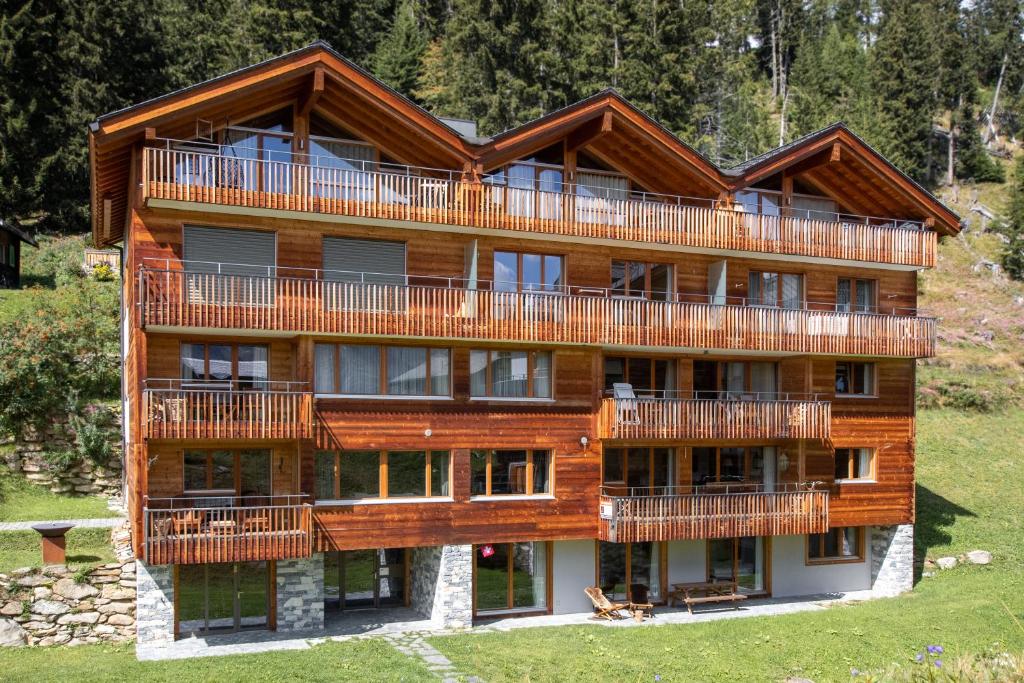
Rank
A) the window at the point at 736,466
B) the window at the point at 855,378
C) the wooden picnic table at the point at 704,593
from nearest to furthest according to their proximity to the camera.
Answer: the wooden picnic table at the point at 704,593 < the window at the point at 736,466 < the window at the point at 855,378

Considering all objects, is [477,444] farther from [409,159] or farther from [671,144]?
[671,144]

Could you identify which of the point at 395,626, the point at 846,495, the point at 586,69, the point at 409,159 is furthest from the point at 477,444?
A: the point at 586,69

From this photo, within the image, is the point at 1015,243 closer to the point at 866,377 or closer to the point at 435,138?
the point at 866,377

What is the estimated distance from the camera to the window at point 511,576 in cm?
2331

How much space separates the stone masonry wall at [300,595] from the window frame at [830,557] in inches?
534

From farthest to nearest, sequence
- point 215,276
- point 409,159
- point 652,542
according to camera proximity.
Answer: point 652,542 → point 409,159 → point 215,276

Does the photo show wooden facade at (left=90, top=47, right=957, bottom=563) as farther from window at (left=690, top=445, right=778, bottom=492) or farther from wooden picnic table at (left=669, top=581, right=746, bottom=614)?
wooden picnic table at (left=669, top=581, right=746, bottom=614)

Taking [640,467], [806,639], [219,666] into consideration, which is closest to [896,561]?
[806,639]

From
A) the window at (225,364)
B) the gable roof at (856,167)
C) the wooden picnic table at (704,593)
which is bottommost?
the wooden picnic table at (704,593)

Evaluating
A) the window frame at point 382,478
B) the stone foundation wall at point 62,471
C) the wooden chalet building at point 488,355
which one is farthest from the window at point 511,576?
the stone foundation wall at point 62,471

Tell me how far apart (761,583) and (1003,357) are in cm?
2799

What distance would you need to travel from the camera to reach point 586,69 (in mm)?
46125

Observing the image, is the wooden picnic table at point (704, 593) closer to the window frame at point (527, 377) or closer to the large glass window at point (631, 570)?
the large glass window at point (631, 570)

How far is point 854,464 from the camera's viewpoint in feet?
87.6
